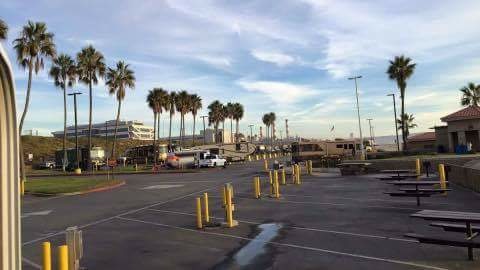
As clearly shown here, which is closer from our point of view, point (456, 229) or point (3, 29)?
point (456, 229)

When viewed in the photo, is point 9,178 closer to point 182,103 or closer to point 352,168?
point 352,168

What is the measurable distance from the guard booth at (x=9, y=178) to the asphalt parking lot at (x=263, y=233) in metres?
5.18

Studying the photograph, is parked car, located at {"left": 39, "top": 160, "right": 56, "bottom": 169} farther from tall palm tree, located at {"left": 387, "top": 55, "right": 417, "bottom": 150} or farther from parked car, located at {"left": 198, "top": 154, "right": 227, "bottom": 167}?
tall palm tree, located at {"left": 387, "top": 55, "right": 417, "bottom": 150}

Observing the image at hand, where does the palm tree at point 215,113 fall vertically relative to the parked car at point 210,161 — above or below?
above

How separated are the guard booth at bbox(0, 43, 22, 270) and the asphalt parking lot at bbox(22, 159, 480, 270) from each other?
17.0 feet

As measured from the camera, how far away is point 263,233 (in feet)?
39.9

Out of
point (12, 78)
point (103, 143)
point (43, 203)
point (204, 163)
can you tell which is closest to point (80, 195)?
point (43, 203)

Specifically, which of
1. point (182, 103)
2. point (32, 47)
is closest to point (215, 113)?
point (182, 103)

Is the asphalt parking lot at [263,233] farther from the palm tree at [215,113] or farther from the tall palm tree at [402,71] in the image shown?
the palm tree at [215,113]

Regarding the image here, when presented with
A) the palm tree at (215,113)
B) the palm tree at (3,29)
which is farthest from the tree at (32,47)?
the palm tree at (215,113)

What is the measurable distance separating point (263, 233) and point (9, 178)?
8739 millimetres

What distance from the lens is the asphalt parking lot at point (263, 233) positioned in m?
Result: 9.05

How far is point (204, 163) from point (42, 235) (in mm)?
44164

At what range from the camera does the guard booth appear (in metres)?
3.98
